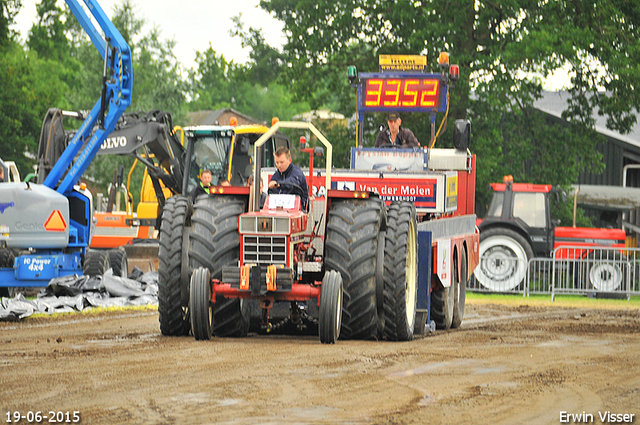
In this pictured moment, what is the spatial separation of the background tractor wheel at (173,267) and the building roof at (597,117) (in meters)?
18.0

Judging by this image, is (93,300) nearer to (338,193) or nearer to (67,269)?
(67,269)

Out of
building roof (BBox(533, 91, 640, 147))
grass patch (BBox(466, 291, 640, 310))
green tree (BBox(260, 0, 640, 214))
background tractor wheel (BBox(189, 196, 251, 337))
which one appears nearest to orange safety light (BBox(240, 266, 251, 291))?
background tractor wheel (BBox(189, 196, 251, 337))

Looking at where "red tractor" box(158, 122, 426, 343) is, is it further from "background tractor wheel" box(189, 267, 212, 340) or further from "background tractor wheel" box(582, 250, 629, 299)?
"background tractor wheel" box(582, 250, 629, 299)

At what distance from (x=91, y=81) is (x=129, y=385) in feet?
133

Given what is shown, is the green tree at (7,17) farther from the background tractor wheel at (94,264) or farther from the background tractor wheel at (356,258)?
the background tractor wheel at (356,258)

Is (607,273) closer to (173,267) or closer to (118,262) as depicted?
(118,262)

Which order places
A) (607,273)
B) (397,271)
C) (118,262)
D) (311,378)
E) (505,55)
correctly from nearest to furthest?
(311,378), (397,271), (118,262), (607,273), (505,55)

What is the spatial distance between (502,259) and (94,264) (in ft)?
32.9

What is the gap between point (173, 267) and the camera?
9.76 meters

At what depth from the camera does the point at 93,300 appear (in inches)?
569

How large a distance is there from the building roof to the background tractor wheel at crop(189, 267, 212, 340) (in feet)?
60.7

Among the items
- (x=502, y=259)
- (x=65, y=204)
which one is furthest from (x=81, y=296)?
(x=502, y=259)

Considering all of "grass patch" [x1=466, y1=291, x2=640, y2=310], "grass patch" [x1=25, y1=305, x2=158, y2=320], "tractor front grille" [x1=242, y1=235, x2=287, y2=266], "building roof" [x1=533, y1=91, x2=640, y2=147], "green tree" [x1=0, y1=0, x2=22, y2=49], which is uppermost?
"green tree" [x1=0, y1=0, x2=22, y2=49]

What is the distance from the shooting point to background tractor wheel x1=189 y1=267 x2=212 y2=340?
9.15 m
